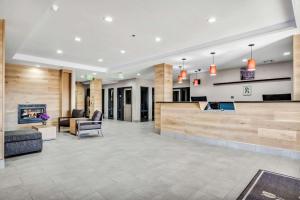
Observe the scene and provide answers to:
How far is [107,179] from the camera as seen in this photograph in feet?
8.91

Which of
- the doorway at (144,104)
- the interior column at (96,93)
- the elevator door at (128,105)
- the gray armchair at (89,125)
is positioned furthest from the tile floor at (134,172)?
the interior column at (96,93)

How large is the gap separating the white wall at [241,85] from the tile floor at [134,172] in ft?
14.7

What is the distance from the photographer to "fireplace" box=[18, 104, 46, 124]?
6.79m

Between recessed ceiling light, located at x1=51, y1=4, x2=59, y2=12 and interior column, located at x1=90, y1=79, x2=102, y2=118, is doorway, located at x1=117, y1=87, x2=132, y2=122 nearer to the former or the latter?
interior column, located at x1=90, y1=79, x2=102, y2=118

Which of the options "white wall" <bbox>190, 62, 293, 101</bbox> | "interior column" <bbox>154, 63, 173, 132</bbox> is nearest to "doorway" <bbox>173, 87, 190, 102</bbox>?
"white wall" <bbox>190, 62, 293, 101</bbox>

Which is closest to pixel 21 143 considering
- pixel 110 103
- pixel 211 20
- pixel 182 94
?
pixel 211 20

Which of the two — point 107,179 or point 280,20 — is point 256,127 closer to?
point 280,20

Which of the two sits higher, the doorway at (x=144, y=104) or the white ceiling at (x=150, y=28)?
the white ceiling at (x=150, y=28)

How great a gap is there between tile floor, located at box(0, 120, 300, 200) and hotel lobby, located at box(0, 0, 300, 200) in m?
0.02

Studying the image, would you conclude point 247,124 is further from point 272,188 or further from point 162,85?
point 162,85

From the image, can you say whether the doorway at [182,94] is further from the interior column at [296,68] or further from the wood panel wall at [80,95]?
the wood panel wall at [80,95]

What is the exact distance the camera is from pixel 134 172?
9.82 ft

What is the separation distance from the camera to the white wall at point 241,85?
6965 mm

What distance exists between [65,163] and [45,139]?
2657 mm
